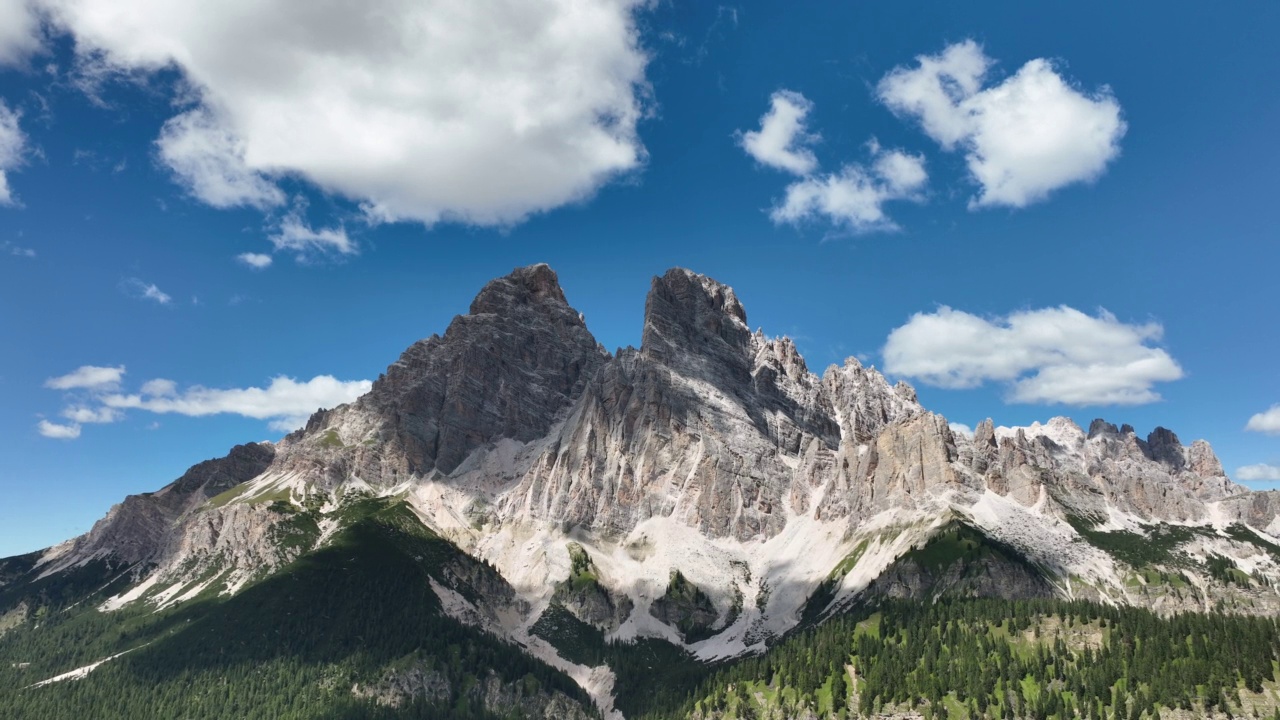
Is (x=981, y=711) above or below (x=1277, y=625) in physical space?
below

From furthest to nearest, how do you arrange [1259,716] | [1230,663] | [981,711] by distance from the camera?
1. [981,711]
2. [1230,663]
3. [1259,716]

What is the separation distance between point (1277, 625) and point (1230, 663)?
51.9 ft

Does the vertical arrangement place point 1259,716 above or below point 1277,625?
below

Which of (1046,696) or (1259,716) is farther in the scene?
(1046,696)

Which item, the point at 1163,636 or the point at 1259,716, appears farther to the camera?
the point at 1163,636

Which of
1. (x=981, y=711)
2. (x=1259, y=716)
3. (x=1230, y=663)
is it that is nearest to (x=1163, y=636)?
(x=1230, y=663)

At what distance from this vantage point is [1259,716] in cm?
17162

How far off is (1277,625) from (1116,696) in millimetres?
36251

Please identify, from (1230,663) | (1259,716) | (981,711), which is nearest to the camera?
(1259,716)

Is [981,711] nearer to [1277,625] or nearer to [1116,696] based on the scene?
[1116,696]

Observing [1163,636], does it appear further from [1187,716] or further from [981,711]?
[981,711]

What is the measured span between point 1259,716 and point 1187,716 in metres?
11.4

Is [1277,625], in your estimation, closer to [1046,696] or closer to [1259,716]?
[1259,716]

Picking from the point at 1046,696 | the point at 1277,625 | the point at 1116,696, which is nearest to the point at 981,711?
the point at 1046,696
